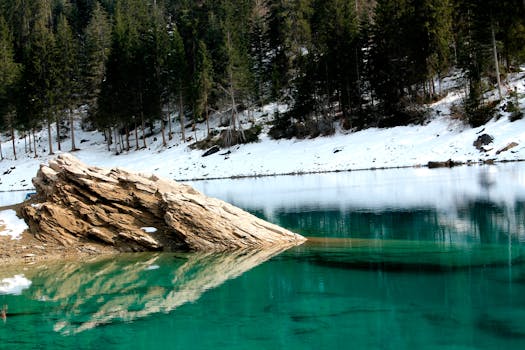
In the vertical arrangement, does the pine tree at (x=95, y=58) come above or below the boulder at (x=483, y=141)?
above

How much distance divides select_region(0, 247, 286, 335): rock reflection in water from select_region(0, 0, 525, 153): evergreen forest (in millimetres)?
39385

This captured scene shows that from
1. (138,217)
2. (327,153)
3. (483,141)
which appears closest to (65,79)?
(327,153)

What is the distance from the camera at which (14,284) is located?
554 inches

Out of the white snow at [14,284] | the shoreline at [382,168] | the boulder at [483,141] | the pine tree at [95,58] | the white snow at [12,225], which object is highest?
the pine tree at [95,58]

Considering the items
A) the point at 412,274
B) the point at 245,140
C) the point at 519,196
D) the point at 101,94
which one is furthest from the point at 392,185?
the point at 101,94

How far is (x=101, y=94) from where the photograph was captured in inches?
2810

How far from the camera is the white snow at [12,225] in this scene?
61.2 ft

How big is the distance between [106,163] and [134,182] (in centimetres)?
5001

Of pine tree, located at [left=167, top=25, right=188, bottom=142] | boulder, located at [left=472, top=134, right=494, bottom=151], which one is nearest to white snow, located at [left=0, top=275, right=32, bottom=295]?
boulder, located at [left=472, top=134, right=494, bottom=151]

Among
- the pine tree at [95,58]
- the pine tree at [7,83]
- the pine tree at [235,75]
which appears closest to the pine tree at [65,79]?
the pine tree at [95,58]

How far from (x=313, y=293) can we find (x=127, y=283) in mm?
5185

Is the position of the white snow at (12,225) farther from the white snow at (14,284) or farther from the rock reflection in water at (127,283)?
the white snow at (14,284)

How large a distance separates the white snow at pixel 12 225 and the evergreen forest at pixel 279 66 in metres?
41.2

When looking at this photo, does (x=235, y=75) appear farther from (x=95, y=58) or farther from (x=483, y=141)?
(x=483, y=141)
